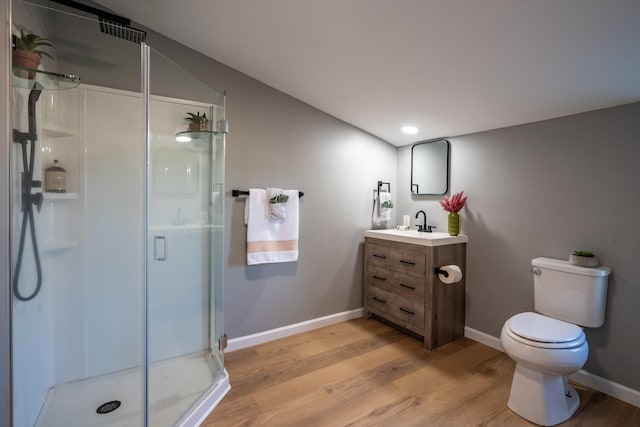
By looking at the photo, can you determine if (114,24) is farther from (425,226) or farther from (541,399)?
(541,399)

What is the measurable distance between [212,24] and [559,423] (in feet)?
9.99

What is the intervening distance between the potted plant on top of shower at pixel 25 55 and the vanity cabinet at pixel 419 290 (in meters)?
2.53

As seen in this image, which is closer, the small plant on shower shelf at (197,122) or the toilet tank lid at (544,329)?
the toilet tank lid at (544,329)

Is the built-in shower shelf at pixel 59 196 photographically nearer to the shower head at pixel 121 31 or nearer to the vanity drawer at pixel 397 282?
the shower head at pixel 121 31

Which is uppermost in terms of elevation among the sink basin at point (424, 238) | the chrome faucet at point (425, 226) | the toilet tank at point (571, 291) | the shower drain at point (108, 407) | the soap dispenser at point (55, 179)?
the soap dispenser at point (55, 179)

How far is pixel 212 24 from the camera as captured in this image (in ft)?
6.07

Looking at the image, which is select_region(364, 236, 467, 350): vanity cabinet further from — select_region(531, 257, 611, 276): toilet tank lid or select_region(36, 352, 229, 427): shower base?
select_region(36, 352, 229, 427): shower base

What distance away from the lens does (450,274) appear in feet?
7.61

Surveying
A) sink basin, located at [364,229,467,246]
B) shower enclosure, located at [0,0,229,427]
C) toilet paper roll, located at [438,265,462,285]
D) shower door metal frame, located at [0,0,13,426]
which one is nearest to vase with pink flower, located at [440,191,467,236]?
sink basin, located at [364,229,467,246]

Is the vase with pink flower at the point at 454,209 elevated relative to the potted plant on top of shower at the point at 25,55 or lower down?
lower down

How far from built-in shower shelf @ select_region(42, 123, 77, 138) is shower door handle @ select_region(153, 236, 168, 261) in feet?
2.54

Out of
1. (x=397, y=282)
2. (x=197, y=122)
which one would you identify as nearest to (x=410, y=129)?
(x=397, y=282)

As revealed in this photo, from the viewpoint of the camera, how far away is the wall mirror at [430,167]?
111 inches

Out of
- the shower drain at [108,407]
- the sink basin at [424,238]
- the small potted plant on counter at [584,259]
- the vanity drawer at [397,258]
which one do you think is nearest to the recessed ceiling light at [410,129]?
the sink basin at [424,238]
